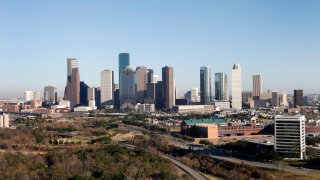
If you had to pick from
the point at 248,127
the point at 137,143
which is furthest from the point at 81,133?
the point at 248,127

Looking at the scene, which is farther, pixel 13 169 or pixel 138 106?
pixel 138 106

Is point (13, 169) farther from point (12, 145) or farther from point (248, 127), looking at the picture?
point (248, 127)

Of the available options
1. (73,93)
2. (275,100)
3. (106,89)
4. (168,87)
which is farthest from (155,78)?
(275,100)

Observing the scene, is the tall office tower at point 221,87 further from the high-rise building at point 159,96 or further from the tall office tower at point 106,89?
the tall office tower at point 106,89

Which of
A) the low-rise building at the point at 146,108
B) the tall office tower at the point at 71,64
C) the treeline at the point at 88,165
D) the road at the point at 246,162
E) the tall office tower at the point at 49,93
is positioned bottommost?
the road at the point at 246,162

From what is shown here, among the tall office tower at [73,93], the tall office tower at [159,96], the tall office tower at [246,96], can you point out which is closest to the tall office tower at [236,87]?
the tall office tower at [159,96]
